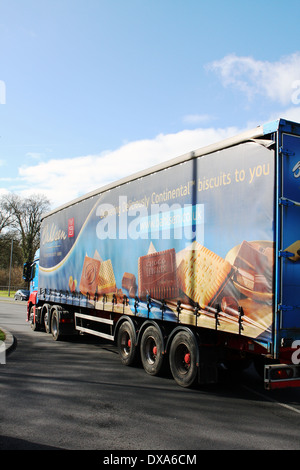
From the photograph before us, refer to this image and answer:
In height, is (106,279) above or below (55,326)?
above

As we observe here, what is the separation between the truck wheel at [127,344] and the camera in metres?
8.66

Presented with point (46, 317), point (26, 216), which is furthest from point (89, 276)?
point (26, 216)

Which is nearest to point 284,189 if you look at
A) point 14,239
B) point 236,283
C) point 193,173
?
point 236,283

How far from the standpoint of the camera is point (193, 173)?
287 inches

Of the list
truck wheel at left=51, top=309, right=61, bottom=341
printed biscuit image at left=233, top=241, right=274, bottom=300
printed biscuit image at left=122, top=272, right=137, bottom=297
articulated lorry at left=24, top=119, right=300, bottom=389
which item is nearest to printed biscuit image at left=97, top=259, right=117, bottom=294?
articulated lorry at left=24, top=119, right=300, bottom=389

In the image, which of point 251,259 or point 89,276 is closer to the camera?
point 251,259

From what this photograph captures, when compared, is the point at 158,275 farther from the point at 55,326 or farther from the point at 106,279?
the point at 55,326

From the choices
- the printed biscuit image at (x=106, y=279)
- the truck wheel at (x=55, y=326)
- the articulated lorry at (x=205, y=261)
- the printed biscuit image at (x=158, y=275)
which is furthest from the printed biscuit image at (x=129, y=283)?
the truck wheel at (x=55, y=326)

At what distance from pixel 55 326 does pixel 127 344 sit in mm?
4731

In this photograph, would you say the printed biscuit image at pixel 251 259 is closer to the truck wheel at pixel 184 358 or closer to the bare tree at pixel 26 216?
the truck wheel at pixel 184 358

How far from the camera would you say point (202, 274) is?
6.79 metres

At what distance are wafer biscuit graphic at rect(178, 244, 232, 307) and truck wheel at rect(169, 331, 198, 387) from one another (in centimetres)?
68

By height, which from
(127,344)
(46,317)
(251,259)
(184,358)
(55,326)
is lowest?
(55,326)

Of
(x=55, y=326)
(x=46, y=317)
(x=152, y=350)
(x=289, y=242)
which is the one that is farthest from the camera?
(x=46, y=317)
